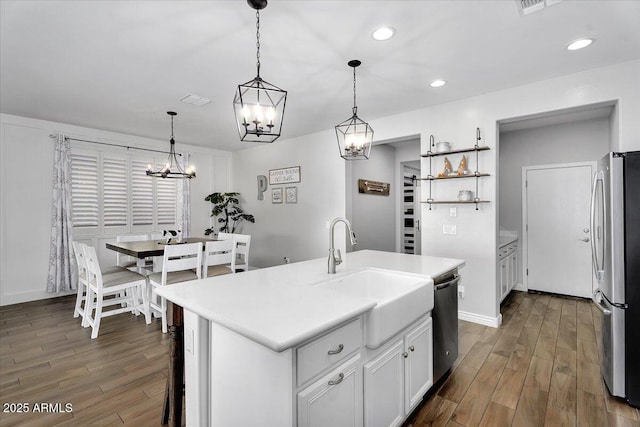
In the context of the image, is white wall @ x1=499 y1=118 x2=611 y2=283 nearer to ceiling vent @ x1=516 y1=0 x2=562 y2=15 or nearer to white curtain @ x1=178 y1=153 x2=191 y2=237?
ceiling vent @ x1=516 y1=0 x2=562 y2=15

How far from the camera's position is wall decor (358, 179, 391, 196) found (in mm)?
5129

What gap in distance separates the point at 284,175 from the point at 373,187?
1660mm

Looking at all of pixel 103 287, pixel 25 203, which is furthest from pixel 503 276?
pixel 25 203

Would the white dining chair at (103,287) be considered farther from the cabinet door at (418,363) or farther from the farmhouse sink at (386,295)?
the cabinet door at (418,363)

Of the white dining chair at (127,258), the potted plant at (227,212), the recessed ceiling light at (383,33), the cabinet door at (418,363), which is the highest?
the recessed ceiling light at (383,33)

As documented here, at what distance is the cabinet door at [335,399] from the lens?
1172 mm

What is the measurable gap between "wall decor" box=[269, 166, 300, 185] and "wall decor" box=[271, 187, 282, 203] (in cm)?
14

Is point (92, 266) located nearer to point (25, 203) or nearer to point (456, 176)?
point (25, 203)

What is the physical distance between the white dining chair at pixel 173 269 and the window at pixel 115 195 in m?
2.09

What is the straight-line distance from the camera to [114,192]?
5.04 metres

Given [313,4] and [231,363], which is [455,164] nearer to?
[313,4]

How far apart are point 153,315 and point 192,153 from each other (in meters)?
3.40

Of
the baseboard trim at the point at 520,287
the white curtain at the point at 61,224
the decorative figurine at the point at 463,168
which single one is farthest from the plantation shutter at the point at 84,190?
the baseboard trim at the point at 520,287

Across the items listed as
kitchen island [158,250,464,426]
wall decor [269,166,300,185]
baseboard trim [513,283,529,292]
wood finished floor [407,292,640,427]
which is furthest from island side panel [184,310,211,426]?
baseboard trim [513,283,529,292]
